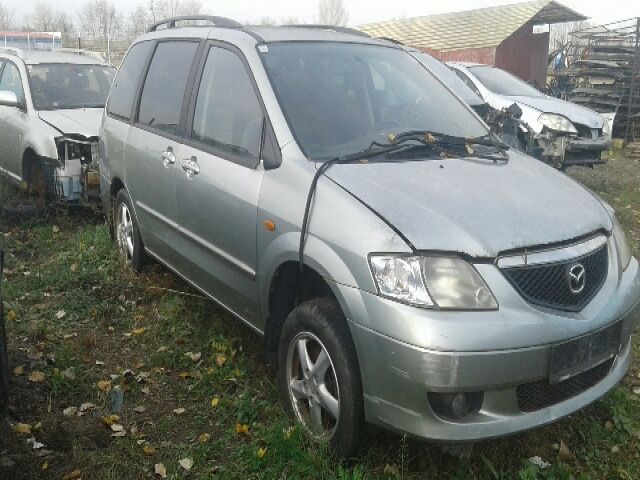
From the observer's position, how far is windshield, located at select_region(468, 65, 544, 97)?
1139 cm

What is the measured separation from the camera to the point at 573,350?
273 cm

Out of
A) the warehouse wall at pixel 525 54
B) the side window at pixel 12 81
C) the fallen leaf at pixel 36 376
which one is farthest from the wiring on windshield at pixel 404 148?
the warehouse wall at pixel 525 54

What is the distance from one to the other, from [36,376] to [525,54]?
25.3 m

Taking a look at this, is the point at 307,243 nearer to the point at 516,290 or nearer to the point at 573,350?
the point at 516,290

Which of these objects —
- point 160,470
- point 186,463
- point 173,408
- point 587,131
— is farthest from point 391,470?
point 587,131

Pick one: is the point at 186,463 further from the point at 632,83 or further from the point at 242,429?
the point at 632,83

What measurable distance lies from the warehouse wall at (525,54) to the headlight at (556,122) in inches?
600

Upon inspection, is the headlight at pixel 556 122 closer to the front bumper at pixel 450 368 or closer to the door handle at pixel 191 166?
the door handle at pixel 191 166

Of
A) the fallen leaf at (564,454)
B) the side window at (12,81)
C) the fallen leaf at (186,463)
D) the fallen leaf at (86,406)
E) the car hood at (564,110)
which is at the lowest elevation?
the fallen leaf at (86,406)

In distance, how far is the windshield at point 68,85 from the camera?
7.68m

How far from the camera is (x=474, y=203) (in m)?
2.95

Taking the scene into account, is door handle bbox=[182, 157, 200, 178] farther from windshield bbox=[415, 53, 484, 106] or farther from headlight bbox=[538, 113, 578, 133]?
headlight bbox=[538, 113, 578, 133]

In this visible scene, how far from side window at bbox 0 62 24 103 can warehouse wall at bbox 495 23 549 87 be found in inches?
778

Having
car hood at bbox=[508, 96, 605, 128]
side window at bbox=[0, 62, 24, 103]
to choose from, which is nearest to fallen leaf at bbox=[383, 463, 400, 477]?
side window at bbox=[0, 62, 24, 103]
